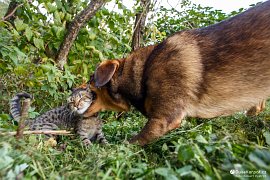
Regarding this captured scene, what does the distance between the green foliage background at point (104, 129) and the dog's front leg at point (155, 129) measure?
0.29 feet

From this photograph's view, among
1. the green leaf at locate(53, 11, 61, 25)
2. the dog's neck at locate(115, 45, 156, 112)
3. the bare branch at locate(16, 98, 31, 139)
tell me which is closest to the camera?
the bare branch at locate(16, 98, 31, 139)

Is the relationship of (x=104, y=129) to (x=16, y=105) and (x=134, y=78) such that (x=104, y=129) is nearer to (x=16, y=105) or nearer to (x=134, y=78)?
(x=16, y=105)

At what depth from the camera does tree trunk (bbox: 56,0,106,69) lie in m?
4.74

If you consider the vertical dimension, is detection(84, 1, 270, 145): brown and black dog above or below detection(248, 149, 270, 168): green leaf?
above

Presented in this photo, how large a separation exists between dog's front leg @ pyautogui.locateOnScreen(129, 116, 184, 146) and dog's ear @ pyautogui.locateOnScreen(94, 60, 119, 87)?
0.72 metres

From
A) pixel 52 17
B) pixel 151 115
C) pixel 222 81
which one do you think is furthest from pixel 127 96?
pixel 52 17

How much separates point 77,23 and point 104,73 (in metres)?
1.46

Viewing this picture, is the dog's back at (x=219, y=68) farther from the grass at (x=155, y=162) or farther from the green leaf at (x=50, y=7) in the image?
the green leaf at (x=50, y=7)

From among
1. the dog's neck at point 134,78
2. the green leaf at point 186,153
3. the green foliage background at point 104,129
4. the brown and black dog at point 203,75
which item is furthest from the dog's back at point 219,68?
the green leaf at point 186,153

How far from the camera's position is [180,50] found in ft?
11.5

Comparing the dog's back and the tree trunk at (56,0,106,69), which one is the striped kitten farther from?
the dog's back

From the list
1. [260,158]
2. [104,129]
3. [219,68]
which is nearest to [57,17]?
[104,129]

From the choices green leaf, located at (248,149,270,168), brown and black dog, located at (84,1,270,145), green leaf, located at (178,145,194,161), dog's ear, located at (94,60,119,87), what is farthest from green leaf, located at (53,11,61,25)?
green leaf, located at (248,149,270,168)

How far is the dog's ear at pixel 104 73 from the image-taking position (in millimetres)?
3652
